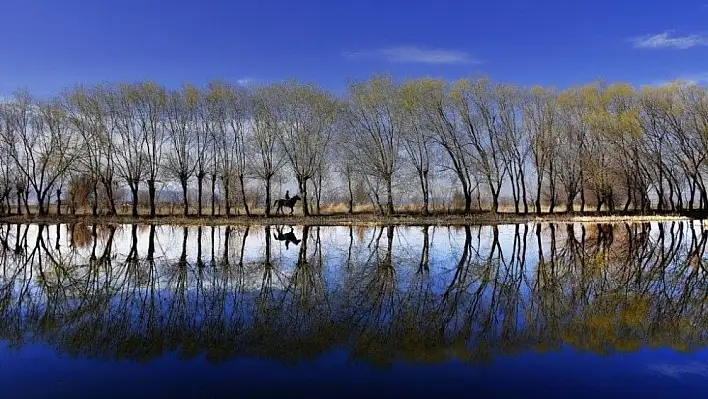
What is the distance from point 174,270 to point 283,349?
7.81 metres

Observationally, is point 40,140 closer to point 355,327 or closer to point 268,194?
point 268,194

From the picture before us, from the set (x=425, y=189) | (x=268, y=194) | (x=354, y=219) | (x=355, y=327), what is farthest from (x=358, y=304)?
(x=425, y=189)

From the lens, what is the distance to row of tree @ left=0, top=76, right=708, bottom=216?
42594mm

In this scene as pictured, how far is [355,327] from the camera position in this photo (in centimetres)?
802

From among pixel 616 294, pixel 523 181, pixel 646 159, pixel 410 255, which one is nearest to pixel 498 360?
pixel 616 294

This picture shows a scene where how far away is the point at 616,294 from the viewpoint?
34.0 ft

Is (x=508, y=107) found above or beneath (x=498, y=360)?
above

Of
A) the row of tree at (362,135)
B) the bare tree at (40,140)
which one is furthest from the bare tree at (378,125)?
the bare tree at (40,140)

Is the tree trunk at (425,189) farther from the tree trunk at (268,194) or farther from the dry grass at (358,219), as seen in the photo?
the tree trunk at (268,194)

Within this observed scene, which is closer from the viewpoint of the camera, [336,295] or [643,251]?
[336,295]

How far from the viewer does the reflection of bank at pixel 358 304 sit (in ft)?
23.9

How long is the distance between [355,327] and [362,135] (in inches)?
1426

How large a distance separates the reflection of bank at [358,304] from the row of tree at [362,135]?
26.5 metres

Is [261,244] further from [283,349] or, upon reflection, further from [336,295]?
[283,349]
